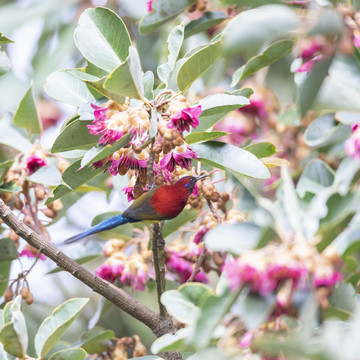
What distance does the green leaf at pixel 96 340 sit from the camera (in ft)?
6.12

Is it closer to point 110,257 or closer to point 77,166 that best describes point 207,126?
point 77,166

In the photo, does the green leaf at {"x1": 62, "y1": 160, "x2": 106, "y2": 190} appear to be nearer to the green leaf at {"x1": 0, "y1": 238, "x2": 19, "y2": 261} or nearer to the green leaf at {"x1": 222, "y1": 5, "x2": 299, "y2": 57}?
the green leaf at {"x1": 0, "y1": 238, "x2": 19, "y2": 261}

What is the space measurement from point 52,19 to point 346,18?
2033 millimetres

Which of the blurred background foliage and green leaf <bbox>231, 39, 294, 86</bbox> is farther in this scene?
green leaf <bbox>231, 39, 294, 86</bbox>

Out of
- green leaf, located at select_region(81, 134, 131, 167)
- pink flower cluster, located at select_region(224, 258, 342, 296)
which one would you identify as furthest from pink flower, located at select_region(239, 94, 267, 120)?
pink flower cluster, located at select_region(224, 258, 342, 296)

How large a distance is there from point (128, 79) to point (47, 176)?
52 cm

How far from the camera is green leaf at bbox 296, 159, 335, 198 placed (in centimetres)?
127

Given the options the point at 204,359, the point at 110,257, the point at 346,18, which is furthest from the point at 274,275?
the point at 110,257

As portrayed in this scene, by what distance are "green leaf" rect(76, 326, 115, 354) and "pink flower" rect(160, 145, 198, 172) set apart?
2.14 ft

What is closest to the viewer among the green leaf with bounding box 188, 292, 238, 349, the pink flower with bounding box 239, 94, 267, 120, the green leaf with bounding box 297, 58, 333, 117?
the green leaf with bounding box 188, 292, 238, 349

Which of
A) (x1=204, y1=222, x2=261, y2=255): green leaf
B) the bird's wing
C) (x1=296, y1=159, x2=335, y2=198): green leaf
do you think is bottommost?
the bird's wing

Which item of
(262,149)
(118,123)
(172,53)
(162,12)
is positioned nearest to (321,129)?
(262,149)

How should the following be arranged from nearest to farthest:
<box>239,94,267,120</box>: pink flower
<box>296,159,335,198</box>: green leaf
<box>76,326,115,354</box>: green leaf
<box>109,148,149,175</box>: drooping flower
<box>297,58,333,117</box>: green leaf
→ <box>297,58,333,117</box>: green leaf < <box>296,159,335,198</box>: green leaf < <box>109,148,149,175</box>: drooping flower < <box>76,326,115,354</box>: green leaf < <box>239,94,267,120</box>: pink flower

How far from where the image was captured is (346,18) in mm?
1358
